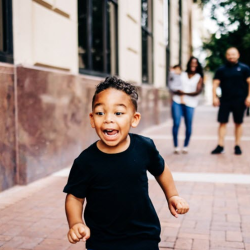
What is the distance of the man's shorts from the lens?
7.61 m

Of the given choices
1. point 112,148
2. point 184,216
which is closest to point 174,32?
point 184,216

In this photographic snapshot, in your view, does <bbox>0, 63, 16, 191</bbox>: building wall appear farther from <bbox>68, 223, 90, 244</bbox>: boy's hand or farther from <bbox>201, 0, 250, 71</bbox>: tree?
<bbox>201, 0, 250, 71</bbox>: tree

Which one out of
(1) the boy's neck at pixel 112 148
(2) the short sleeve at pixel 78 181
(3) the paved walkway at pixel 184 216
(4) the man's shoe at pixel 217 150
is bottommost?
(3) the paved walkway at pixel 184 216

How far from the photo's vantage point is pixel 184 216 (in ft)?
13.3

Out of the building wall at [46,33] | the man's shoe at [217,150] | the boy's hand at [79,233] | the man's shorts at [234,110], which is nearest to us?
the boy's hand at [79,233]

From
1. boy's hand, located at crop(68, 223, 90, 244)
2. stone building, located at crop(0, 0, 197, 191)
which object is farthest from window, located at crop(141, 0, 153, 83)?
boy's hand, located at crop(68, 223, 90, 244)

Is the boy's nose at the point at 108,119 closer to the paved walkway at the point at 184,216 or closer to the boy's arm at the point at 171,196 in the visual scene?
the boy's arm at the point at 171,196

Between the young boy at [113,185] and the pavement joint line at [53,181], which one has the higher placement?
the young boy at [113,185]

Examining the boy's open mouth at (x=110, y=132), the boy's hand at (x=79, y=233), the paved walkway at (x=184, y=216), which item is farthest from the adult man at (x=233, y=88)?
the boy's hand at (x=79, y=233)

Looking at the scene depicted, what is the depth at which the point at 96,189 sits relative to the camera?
2020 millimetres

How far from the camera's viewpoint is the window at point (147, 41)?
1255cm

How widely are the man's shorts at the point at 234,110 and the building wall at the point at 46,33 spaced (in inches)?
111

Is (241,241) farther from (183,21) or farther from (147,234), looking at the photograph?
(183,21)

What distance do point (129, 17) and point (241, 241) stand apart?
7902 mm
